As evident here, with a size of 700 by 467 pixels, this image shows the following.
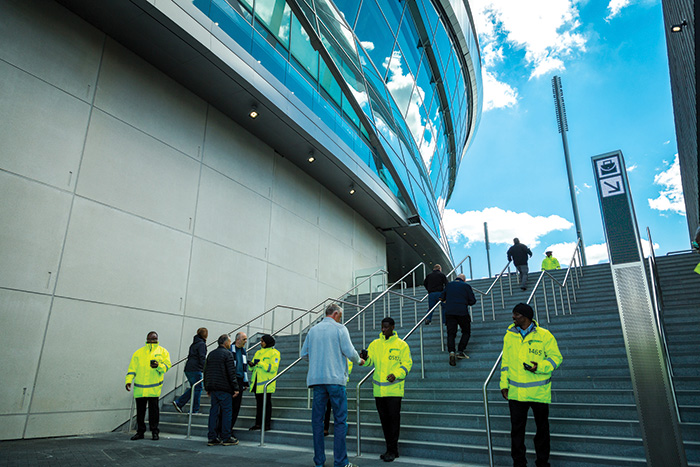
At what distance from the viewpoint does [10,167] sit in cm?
739

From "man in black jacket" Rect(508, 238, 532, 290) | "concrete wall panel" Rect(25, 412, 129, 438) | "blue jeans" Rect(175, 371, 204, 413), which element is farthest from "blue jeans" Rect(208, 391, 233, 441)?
"man in black jacket" Rect(508, 238, 532, 290)

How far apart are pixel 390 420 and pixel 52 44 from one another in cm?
834

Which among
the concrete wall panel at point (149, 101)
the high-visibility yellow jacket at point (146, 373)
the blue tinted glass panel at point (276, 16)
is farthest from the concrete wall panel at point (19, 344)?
the blue tinted glass panel at point (276, 16)

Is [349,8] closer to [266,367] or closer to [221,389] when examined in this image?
[266,367]

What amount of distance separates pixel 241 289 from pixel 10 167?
582 cm

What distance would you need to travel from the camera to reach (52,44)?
8234 millimetres

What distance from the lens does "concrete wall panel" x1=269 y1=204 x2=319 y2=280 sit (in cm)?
1355

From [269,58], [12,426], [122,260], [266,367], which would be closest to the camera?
[12,426]

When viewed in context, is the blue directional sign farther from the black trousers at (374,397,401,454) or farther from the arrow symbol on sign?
the black trousers at (374,397,401,454)

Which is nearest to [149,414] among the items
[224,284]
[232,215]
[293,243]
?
[224,284]

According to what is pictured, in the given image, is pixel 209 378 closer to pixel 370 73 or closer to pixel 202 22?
pixel 202 22

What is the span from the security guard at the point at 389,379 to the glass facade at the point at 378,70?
25.3 feet

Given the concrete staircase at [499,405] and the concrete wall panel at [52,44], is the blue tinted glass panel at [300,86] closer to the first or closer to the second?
the concrete wall panel at [52,44]

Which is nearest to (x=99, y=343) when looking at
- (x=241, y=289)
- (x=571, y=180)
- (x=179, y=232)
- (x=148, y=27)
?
(x=179, y=232)
